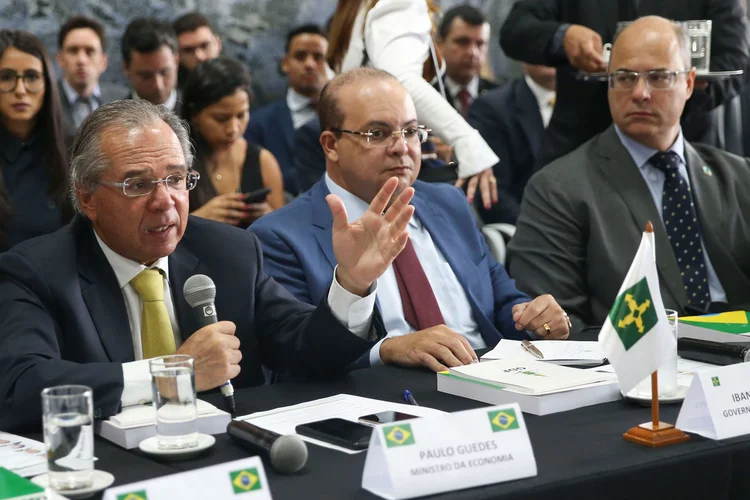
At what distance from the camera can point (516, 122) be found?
6.07 metres

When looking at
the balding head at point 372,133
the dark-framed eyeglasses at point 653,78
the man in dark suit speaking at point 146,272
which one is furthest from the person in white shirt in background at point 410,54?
the man in dark suit speaking at point 146,272

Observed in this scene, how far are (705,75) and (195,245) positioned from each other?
2.21 m

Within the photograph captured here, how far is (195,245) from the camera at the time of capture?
2.51m

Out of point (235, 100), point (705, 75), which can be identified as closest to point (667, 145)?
point (705, 75)

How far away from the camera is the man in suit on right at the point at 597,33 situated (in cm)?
402

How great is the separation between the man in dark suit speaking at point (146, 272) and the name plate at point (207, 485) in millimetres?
669

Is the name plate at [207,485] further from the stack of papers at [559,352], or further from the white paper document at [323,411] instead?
the stack of papers at [559,352]

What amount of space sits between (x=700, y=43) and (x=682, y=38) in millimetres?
112

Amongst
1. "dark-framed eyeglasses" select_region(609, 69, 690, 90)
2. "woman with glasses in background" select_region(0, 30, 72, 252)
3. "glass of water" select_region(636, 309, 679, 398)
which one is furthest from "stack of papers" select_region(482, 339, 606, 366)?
"woman with glasses in background" select_region(0, 30, 72, 252)

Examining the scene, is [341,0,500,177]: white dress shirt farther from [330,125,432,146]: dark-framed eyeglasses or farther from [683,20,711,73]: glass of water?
[683,20,711,73]: glass of water

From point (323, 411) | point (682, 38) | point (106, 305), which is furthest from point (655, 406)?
point (682, 38)

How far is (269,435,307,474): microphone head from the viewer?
162cm

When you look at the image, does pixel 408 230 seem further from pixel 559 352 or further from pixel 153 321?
pixel 153 321

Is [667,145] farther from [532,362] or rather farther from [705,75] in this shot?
[532,362]
